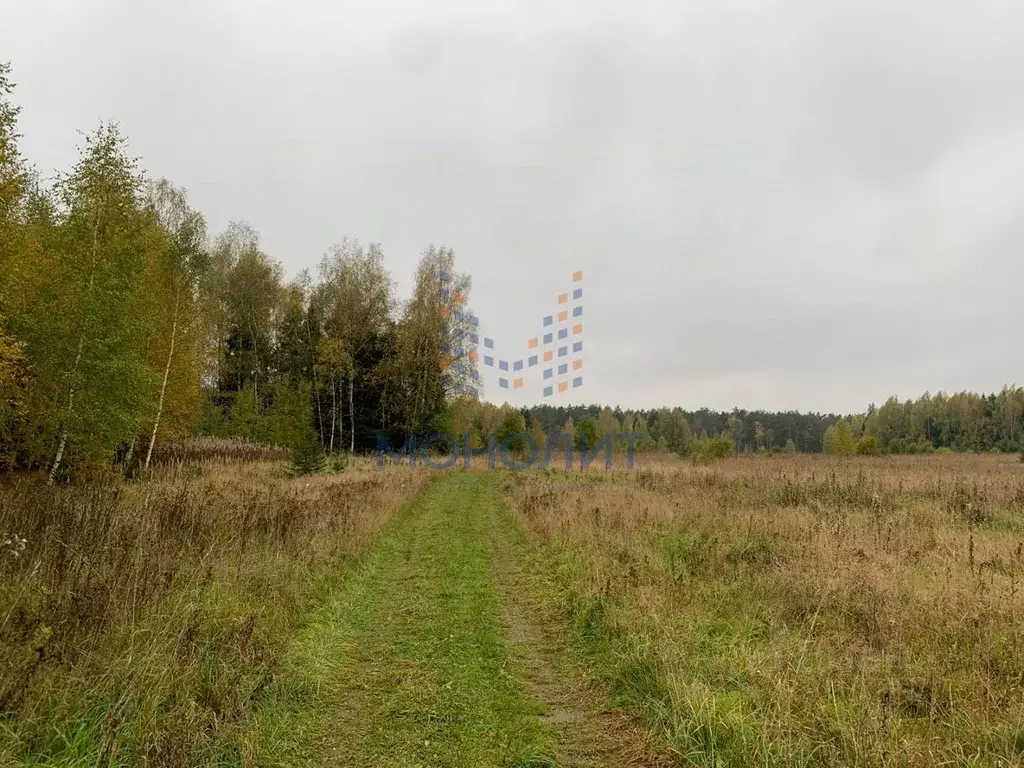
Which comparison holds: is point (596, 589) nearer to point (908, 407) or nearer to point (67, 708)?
point (67, 708)

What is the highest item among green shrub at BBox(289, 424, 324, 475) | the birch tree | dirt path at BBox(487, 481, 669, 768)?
the birch tree

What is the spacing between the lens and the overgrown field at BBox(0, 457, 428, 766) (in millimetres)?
3549

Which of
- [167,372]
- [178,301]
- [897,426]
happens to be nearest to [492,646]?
[167,372]

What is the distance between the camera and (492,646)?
612 centimetres

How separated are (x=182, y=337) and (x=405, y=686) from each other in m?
23.1

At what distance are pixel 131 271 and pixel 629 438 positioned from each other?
4536 cm

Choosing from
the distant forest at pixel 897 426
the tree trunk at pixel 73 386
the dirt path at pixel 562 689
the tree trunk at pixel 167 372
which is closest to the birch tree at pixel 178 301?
the tree trunk at pixel 167 372

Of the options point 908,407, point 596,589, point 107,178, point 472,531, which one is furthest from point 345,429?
point 908,407

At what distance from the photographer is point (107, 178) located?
51.8 ft

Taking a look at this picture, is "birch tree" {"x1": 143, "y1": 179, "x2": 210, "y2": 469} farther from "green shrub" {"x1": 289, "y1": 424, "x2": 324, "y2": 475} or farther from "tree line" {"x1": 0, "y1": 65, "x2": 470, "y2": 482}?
"green shrub" {"x1": 289, "y1": 424, "x2": 324, "y2": 475}

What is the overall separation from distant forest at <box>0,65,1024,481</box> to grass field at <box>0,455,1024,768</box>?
6840 millimetres

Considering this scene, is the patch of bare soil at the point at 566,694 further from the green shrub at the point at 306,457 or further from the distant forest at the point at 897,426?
the distant forest at the point at 897,426

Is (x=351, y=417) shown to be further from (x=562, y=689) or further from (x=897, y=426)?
(x=897, y=426)

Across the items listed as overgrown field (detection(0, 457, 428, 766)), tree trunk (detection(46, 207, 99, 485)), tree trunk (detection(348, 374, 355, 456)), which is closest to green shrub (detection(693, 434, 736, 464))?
tree trunk (detection(348, 374, 355, 456))
